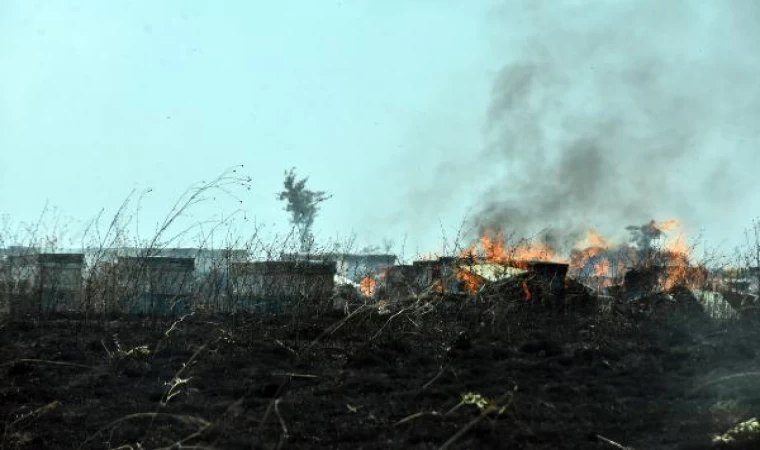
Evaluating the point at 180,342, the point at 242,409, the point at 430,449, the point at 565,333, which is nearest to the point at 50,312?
the point at 180,342

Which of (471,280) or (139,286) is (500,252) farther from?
(139,286)

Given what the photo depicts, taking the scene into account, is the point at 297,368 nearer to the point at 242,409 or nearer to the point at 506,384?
the point at 242,409

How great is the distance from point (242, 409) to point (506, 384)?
133 centimetres

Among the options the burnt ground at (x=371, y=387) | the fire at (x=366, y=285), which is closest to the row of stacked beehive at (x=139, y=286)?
the fire at (x=366, y=285)

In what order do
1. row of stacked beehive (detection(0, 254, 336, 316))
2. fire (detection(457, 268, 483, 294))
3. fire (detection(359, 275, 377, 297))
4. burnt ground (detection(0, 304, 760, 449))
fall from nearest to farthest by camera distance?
1. burnt ground (detection(0, 304, 760, 449))
2. row of stacked beehive (detection(0, 254, 336, 316))
3. fire (detection(457, 268, 483, 294))
4. fire (detection(359, 275, 377, 297))

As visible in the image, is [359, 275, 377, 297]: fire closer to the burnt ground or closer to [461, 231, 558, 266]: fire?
[461, 231, 558, 266]: fire

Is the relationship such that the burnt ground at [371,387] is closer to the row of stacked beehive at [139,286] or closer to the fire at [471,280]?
the row of stacked beehive at [139,286]

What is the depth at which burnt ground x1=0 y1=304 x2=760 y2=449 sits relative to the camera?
9.51 ft

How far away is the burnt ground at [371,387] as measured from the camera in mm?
2898

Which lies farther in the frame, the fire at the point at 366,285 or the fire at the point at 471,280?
the fire at the point at 366,285

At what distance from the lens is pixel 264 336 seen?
491cm

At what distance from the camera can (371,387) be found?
11.8 ft

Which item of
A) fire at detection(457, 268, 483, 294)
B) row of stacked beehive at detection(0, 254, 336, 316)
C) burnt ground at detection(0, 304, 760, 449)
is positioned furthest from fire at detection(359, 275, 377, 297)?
burnt ground at detection(0, 304, 760, 449)

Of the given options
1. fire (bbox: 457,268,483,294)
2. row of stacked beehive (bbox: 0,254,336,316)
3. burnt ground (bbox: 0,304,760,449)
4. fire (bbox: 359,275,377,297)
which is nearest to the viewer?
burnt ground (bbox: 0,304,760,449)
